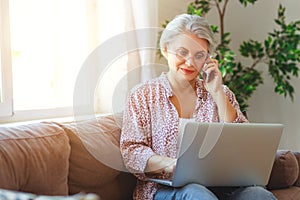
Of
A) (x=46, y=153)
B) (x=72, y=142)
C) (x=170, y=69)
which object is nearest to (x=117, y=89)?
(x=170, y=69)

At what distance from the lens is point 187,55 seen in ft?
6.13

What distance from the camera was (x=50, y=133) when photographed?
5.47ft

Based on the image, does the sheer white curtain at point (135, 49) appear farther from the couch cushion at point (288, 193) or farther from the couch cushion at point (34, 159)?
the couch cushion at point (288, 193)

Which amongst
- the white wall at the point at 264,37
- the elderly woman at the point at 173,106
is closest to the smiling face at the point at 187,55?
the elderly woman at the point at 173,106

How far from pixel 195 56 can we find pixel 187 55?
37 millimetres

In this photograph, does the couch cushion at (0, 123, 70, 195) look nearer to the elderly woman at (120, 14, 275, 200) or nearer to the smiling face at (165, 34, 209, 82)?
the elderly woman at (120, 14, 275, 200)

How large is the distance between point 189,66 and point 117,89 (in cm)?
43

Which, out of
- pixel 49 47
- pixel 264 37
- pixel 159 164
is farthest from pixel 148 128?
pixel 264 37

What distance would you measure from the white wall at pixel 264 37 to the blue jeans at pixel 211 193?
4.67 ft

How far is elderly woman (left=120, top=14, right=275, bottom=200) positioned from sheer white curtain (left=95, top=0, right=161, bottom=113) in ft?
1.50

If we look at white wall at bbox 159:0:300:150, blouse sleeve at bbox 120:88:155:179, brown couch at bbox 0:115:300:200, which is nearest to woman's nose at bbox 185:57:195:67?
blouse sleeve at bbox 120:88:155:179

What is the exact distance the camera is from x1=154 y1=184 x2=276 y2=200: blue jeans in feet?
5.17

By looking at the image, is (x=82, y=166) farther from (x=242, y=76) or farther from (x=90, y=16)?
(x=242, y=76)

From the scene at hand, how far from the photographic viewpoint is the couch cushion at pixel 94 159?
1.73 m
